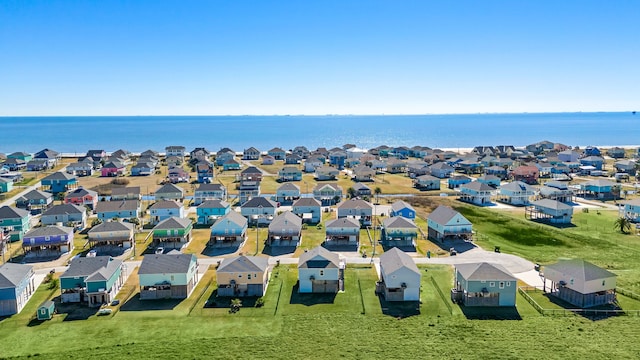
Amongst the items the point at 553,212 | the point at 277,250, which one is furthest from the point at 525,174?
the point at 277,250

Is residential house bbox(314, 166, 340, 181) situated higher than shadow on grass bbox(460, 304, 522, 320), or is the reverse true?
residential house bbox(314, 166, 340, 181)

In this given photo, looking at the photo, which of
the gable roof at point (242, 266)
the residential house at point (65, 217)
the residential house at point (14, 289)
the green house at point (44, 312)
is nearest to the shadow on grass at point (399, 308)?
Answer: the gable roof at point (242, 266)

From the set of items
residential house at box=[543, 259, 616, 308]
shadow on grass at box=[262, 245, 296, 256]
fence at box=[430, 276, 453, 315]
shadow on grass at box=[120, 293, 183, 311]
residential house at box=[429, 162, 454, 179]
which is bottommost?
shadow on grass at box=[120, 293, 183, 311]

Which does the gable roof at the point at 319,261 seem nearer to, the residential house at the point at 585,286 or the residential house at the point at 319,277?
the residential house at the point at 319,277

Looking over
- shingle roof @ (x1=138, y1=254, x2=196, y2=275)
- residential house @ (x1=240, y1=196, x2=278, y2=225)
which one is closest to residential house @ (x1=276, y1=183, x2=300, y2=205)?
residential house @ (x1=240, y1=196, x2=278, y2=225)

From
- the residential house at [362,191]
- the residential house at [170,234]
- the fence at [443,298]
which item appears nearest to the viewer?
the fence at [443,298]

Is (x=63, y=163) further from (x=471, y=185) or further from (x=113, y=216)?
(x=471, y=185)

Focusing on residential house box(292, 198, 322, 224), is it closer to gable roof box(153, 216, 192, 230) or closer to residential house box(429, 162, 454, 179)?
gable roof box(153, 216, 192, 230)

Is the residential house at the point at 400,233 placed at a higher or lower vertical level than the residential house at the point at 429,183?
lower
